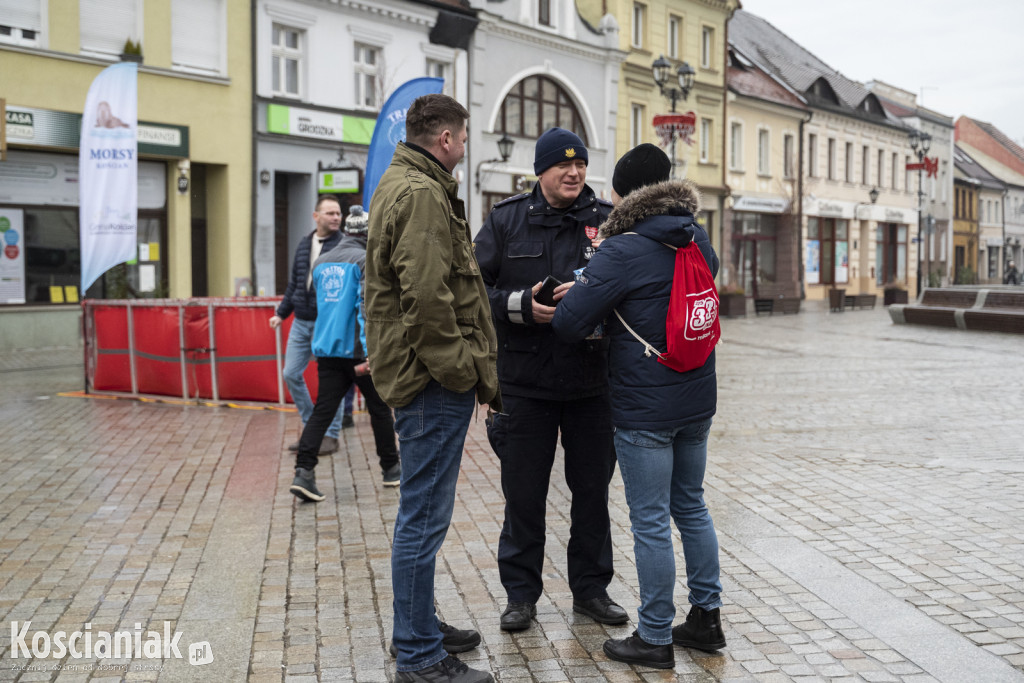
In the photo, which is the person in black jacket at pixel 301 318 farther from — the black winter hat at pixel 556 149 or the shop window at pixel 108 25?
the shop window at pixel 108 25

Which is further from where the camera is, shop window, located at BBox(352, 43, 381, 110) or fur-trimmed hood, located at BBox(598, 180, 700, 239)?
shop window, located at BBox(352, 43, 381, 110)

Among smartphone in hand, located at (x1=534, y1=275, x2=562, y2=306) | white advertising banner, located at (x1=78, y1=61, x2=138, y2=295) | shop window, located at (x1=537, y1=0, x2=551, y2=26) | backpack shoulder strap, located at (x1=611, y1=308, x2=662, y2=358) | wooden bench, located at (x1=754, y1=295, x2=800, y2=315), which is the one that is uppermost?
shop window, located at (x1=537, y1=0, x2=551, y2=26)

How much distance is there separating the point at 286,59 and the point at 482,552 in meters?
18.1

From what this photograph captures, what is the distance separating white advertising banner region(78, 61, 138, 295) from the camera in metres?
11.2

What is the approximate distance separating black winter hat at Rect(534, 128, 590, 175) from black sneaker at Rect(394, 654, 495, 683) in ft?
6.51

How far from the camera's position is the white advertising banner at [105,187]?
1124 centimetres

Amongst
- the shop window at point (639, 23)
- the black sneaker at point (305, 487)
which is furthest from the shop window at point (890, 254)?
the black sneaker at point (305, 487)

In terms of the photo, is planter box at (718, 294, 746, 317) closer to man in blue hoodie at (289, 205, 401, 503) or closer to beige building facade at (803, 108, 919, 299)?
beige building facade at (803, 108, 919, 299)

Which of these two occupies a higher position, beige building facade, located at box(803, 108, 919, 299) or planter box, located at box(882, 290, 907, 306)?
beige building facade, located at box(803, 108, 919, 299)

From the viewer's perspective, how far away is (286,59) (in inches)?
845

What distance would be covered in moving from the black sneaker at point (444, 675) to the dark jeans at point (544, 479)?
693mm

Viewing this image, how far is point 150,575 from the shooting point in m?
4.98

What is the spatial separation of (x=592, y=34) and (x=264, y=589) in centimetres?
Answer: 2776

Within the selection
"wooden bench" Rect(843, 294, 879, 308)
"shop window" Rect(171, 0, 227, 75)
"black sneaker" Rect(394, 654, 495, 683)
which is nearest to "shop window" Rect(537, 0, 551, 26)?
"shop window" Rect(171, 0, 227, 75)
